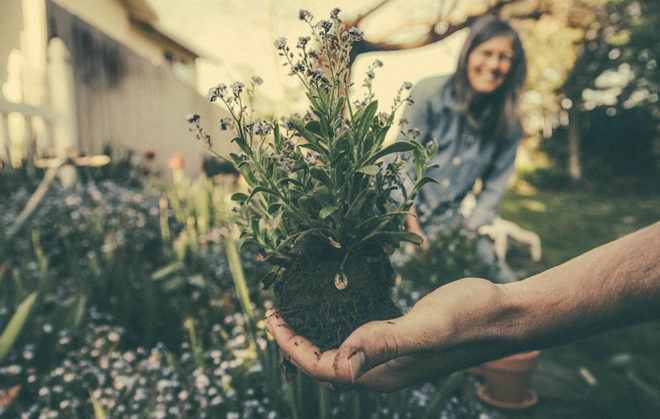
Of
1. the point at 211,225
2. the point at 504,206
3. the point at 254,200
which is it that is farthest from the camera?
the point at 504,206

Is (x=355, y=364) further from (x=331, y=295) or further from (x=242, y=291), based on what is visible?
(x=242, y=291)

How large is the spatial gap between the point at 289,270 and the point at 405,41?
7.07 m

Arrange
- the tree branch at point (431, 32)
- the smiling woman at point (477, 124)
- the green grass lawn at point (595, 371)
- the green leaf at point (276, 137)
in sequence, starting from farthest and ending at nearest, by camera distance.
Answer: the tree branch at point (431, 32) → the smiling woman at point (477, 124) → the green grass lawn at point (595, 371) → the green leaf at point (276, 137)

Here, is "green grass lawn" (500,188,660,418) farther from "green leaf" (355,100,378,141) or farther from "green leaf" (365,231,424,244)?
"green leaf" (355,100,378,141)

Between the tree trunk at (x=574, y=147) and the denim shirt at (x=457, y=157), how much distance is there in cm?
1306

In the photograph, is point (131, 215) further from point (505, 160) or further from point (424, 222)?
point (505, 160)

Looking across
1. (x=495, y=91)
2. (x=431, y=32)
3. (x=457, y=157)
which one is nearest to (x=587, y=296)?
(x=457, y=157)

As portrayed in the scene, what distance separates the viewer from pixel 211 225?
4145mm

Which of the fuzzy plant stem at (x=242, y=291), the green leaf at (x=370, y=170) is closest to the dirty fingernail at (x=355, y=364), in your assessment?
the green leaf at (x=370, y=170)

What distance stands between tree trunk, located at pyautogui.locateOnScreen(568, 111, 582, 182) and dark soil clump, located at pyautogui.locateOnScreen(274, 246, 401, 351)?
15.0 m

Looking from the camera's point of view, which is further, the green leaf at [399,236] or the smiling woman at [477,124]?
the smiling woman at [477,124]

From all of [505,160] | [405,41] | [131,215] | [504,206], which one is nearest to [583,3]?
[405,41]

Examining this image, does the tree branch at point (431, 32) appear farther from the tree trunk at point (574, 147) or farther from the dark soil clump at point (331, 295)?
the tree trunk at point (574, 147)

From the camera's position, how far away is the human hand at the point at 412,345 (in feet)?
2.55
